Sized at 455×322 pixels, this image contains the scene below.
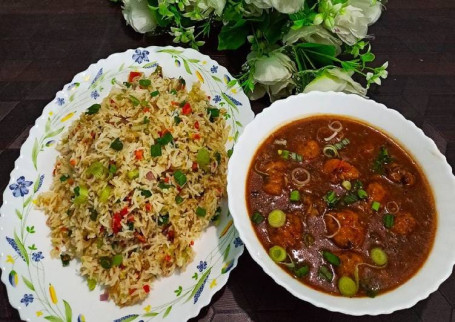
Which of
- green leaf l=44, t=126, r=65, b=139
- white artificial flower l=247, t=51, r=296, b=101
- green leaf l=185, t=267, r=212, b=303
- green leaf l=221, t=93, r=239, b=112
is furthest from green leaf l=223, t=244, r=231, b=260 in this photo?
green leaf l=44, t=126, r=65, b=139

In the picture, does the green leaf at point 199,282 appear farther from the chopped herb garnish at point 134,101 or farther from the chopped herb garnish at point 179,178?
the chopped herb garnish at point 134,101

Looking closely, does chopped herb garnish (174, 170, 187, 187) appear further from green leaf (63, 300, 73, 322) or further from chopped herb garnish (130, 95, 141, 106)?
green leaf (63, 300, 73, 322)

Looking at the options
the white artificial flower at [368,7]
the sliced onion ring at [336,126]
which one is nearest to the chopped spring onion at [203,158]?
the sliced onion ring at [336,126]

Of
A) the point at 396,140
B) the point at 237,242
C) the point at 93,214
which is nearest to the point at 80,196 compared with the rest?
the point at 93,214

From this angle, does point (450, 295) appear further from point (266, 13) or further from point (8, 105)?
point (8, 105)

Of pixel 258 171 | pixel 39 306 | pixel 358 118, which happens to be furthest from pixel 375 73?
pixel 39 306

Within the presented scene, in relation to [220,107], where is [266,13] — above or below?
above

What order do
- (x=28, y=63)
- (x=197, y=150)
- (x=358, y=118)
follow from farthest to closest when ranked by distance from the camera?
(x=28, y=63)
(x=197, y=150)
(x=358, y=118)
